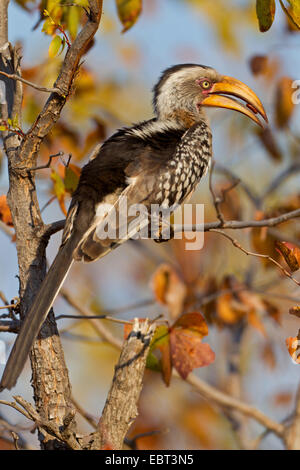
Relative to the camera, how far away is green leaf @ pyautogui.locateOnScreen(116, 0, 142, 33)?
336 cm

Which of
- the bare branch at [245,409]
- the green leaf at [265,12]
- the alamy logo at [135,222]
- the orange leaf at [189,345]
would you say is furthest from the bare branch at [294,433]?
the green leaf at [265,12]

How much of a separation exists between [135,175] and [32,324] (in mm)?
1187

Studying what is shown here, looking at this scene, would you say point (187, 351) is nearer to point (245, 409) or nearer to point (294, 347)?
point (294, 347)

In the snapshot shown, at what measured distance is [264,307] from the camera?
4.98 meters

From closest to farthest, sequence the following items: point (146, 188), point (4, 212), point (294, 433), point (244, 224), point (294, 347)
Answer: point (294, 347) < point (244, 224) < point (4, 212) < point (146, 188) < point (294, 433)

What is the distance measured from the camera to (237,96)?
4430 mm

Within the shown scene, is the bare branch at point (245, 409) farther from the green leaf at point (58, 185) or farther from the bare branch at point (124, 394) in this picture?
the green leaf at point (58, 185)

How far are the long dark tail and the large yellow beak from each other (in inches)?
77.4

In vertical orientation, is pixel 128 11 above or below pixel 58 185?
above

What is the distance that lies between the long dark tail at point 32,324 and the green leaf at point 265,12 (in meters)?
1.41

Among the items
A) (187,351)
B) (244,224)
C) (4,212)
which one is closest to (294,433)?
(187,351)

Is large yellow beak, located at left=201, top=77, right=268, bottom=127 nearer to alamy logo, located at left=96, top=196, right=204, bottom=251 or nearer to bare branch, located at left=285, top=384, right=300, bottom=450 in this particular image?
alamy logo, located at left=96, top=196, right=204, bottom=251

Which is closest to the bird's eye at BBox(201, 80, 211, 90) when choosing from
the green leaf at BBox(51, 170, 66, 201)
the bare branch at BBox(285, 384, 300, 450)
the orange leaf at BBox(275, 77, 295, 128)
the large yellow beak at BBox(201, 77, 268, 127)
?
the large yellow beak at BBox(201, 77, 268, 127)
